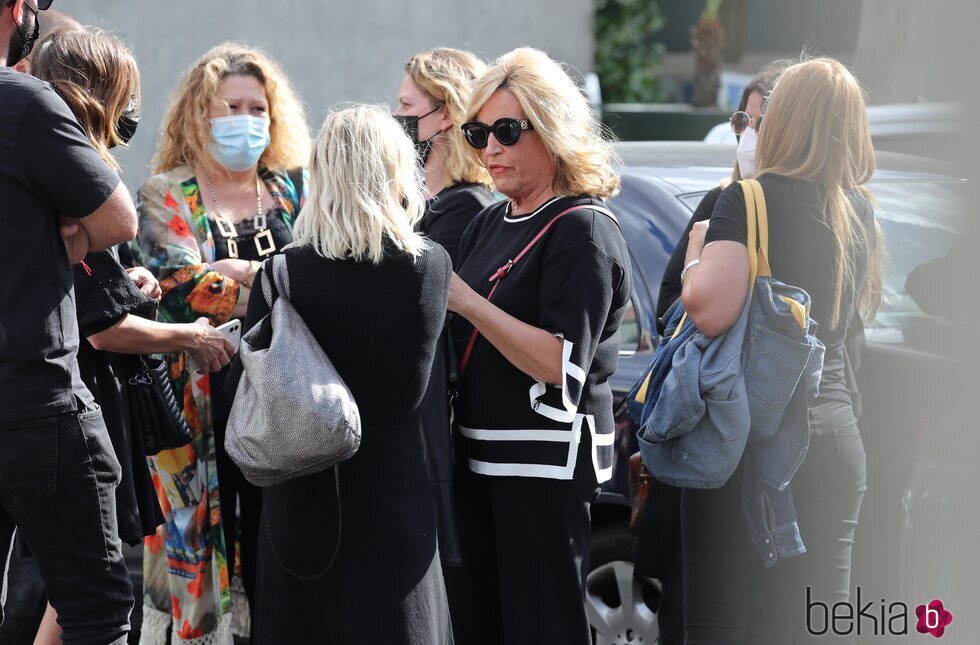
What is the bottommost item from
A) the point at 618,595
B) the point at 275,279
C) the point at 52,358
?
the point at 618,595

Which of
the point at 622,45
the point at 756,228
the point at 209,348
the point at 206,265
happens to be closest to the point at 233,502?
the point at 209,348

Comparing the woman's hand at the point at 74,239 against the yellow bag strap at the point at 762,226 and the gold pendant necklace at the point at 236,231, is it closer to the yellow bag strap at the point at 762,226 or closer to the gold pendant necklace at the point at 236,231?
the gold pendant necklace at the point at 236,231

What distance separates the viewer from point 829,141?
2988mm

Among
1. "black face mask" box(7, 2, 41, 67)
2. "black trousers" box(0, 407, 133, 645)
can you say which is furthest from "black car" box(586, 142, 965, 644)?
"black face mask" box(7, 2, 41, 67)

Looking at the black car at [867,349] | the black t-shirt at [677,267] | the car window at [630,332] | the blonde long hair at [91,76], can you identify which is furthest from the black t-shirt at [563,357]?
the blonde long hair at [91,76]

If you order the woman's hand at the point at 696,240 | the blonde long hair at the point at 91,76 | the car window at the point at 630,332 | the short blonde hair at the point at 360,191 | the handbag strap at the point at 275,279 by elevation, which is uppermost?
the blonde long hair at the point at 91,76

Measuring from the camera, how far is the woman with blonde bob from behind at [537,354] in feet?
9.61

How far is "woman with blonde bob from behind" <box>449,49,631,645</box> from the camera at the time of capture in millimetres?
2928

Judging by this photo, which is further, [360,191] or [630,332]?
[630,332]

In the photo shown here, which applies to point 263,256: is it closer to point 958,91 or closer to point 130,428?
point 130,428

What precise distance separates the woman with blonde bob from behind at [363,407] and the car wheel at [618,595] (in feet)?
3.85

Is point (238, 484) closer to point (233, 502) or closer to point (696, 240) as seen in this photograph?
point (233, 502)

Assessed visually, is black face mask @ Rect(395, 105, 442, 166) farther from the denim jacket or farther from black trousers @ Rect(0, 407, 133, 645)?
black trousers @ Rect(0, 407, 133, 645)

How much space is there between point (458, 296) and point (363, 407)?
1.22ft
